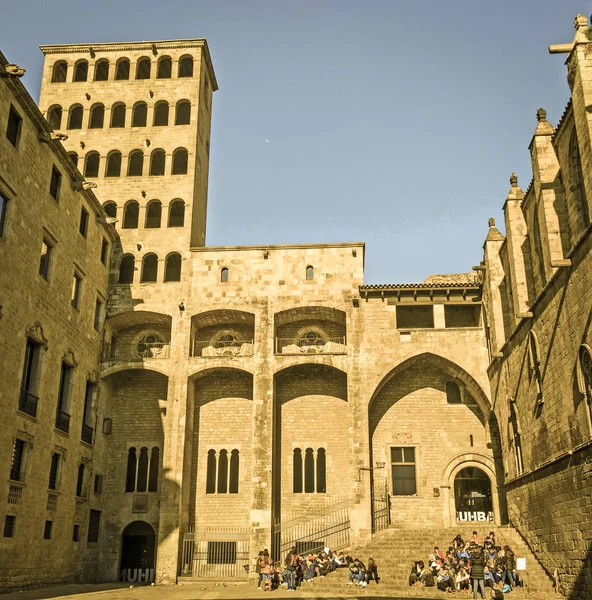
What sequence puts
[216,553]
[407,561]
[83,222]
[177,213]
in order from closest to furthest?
[407,561] < [216,553] < [83,222] < [177,213]

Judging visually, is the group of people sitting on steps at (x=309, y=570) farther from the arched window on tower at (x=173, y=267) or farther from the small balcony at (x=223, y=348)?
the arched window on tower at (x=173, y=267)

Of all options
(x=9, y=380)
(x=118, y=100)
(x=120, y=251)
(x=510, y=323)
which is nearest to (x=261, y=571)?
(x=9, y=380)

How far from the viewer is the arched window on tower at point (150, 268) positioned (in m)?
30.8

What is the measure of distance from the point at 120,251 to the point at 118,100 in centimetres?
817

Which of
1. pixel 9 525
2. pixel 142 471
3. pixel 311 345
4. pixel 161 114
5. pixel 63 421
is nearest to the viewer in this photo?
pixel 9 525

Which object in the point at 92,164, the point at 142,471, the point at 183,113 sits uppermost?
the point at 183,113

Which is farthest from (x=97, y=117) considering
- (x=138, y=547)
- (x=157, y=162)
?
(x=138, y=547)

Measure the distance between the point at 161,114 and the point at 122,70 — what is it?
3494 millimetres

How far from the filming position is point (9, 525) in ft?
66.5

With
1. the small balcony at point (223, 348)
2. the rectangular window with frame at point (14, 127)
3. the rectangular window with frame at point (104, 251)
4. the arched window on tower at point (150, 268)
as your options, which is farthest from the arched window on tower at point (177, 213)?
the rectangular window with frame at point (14, 127)

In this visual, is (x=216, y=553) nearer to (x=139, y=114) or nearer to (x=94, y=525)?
(x=94, y=525)

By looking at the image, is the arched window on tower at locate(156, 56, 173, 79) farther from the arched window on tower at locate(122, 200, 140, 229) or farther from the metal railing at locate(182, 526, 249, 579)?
the metal railing at locate(182, 526, 249, 579)

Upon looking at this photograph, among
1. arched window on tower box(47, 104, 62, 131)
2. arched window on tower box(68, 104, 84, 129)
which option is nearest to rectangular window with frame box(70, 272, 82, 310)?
arched window on tower box(68, 104, 84, 129)

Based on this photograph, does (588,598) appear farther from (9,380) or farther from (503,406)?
(9,380)
